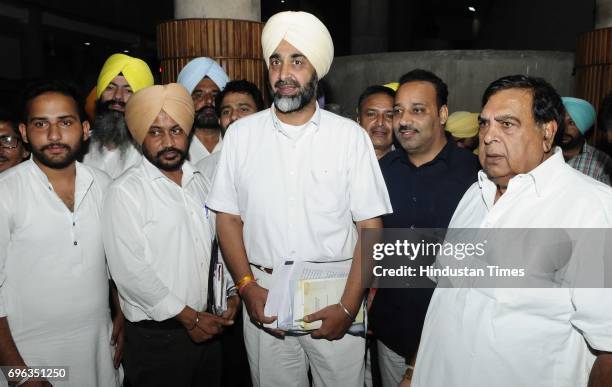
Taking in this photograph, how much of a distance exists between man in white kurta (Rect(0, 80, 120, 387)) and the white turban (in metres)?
1.03

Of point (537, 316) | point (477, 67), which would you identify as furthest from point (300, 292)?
point (477, 67)

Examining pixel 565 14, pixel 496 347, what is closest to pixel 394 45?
pixel 565 14

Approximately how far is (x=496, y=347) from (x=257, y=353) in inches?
46.3

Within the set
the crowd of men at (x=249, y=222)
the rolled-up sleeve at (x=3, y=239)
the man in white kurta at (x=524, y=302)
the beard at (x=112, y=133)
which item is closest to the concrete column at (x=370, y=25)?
the beard at (x=112, y=133)

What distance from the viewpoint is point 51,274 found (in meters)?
2.15

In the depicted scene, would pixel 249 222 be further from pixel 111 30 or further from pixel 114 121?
pixel 111 30

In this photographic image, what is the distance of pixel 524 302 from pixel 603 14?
4748 mm

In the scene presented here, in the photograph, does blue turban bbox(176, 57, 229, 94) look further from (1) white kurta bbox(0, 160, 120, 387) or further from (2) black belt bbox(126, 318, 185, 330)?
(2) black belt bbox(126, 318, 185, 330)

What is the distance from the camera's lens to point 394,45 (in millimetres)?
16781

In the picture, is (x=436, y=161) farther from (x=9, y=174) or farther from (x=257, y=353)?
(x=9, y=174)

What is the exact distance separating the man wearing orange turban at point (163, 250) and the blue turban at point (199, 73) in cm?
113

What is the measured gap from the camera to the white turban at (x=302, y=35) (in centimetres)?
230

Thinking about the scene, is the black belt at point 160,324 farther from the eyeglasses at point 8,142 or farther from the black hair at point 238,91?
the black hair at point 238,91

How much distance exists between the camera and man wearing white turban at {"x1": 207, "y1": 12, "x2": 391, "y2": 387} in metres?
2.23
